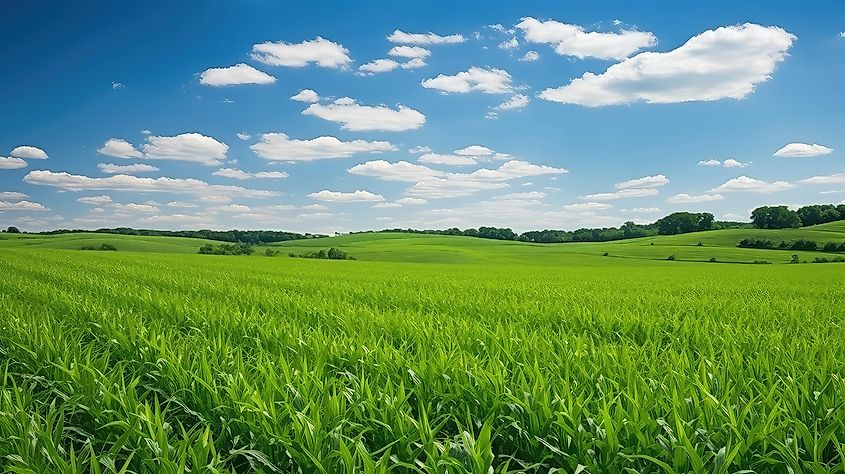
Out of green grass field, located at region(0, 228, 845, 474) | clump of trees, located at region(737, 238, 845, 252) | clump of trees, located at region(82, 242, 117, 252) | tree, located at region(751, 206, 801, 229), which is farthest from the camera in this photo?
tree, located at region(751, 206, 801, 229)

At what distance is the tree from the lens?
12206cm

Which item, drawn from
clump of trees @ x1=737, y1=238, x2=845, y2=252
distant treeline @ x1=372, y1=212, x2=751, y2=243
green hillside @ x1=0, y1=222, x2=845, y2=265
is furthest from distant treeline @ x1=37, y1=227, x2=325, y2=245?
clump of trees @ x1=737, y1=238, x2=845, y2=252

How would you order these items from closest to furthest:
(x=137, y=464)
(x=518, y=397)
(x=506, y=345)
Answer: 1. (x=137, y=464)
2. (x=518, y=397)
3. (x=506, y=345)

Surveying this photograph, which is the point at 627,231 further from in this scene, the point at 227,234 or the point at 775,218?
the point at 227,234

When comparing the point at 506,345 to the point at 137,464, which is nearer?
the point at 137,464

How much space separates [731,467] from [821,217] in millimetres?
159202

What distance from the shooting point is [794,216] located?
123 meters

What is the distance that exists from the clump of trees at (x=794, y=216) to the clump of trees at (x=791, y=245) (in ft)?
102

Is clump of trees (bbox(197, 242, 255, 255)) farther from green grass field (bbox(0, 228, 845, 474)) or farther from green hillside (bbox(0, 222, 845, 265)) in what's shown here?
green grass field (bbox(0, 228, 845, 474))

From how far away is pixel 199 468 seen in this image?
104 inches

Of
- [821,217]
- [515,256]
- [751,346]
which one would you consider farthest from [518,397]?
[821,217]

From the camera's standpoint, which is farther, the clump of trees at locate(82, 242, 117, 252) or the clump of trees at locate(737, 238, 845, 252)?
the clump of trees at locate(737, 238, 845, 252)

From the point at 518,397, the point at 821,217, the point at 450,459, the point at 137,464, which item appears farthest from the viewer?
the point at 821,217

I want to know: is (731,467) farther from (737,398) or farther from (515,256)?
(515,256)
